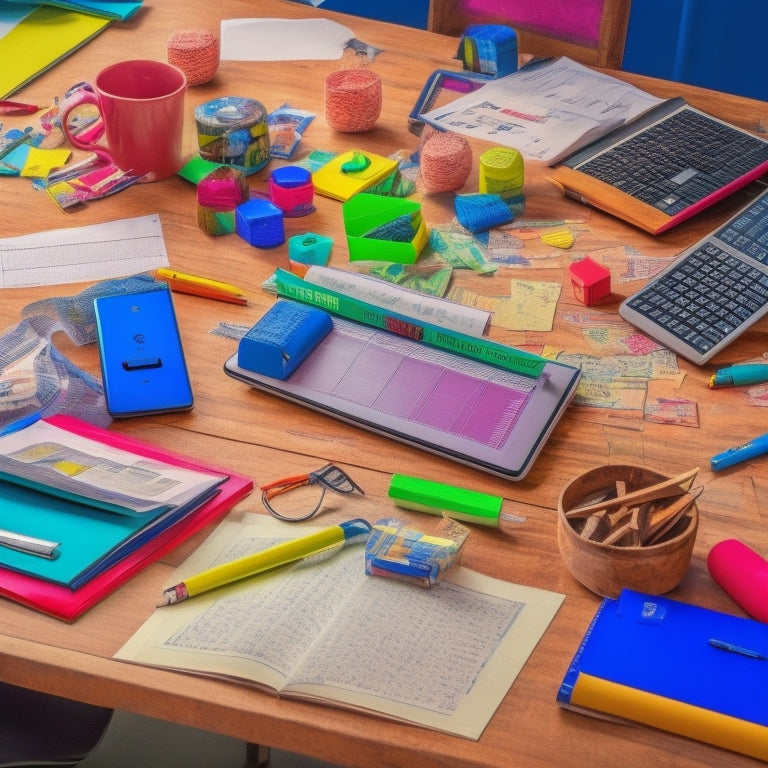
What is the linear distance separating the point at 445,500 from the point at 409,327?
240 millimetres

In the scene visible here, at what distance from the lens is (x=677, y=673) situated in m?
0.83

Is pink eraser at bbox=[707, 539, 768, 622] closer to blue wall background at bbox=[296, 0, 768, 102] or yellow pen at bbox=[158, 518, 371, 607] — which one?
yellow pen at bbox=[158, 518, 371, 607]

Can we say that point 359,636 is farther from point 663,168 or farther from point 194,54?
point 194,54

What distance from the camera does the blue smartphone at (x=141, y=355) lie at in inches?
43.8

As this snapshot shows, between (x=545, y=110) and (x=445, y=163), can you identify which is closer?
(x=445, y=163)

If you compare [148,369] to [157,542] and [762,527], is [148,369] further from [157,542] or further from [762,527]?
[762,527]

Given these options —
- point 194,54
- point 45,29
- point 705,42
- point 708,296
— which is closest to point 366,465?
point 708,296

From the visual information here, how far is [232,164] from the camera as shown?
149cm

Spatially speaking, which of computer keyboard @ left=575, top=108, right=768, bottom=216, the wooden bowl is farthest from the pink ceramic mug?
the wooden bowl

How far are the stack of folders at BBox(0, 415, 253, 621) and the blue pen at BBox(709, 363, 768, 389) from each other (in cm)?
49

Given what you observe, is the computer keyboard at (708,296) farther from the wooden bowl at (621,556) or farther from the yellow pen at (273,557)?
the yellow pen at (273,557)

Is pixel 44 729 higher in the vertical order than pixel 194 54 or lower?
lower

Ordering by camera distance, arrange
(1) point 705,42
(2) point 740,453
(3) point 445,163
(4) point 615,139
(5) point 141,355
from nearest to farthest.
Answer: (2) point 740,453
(5) point 141,355
(3) point 445,163
(4) point 615,139
(1) point 705,42

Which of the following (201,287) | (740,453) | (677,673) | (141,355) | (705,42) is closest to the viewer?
(677,673)
